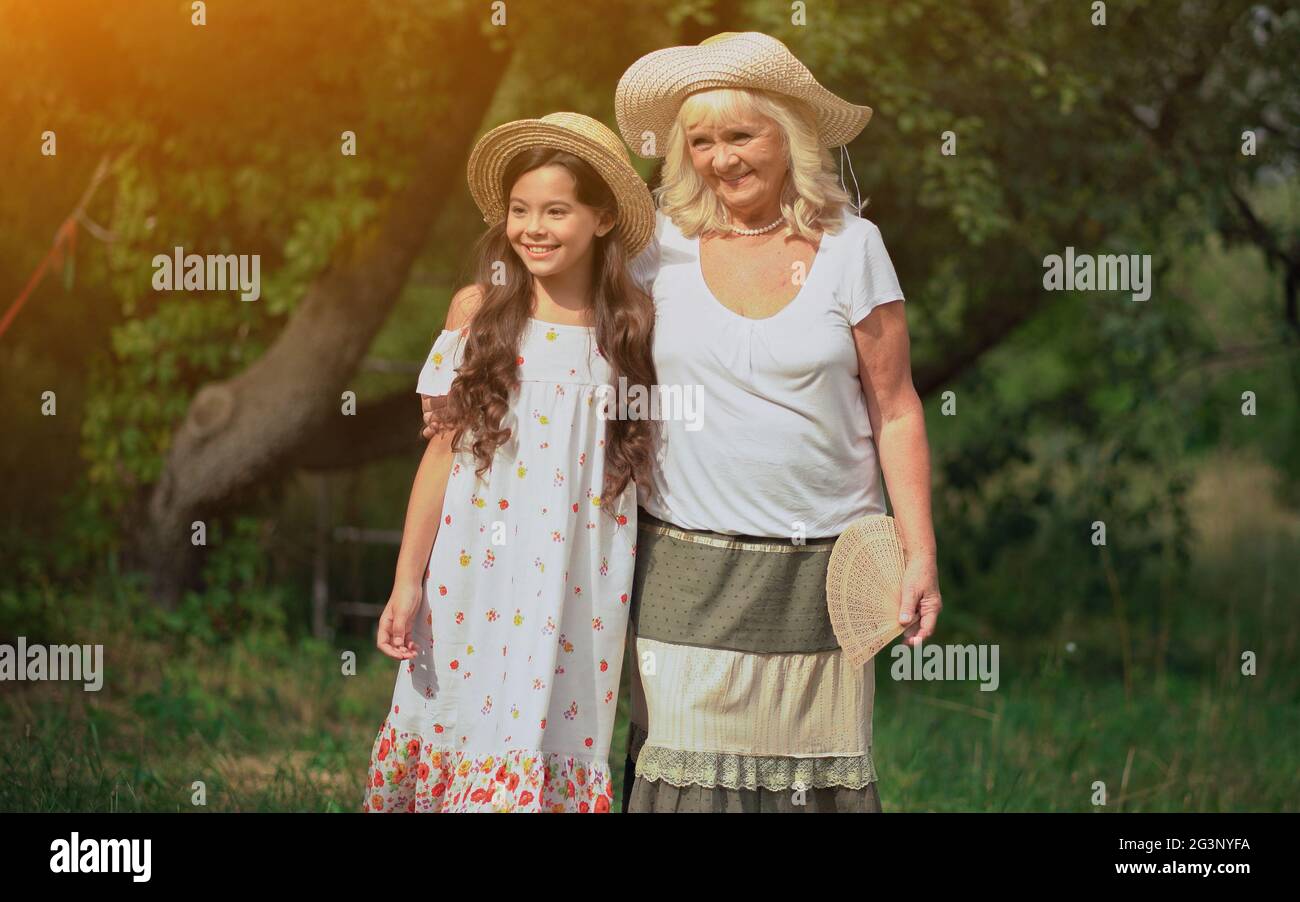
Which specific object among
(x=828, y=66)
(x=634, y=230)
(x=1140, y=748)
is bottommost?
(x=1140, y=748)

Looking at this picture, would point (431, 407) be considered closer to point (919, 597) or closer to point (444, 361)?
point (444, 361)

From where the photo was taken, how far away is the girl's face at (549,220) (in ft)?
10.6

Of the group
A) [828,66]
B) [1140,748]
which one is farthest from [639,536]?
[1140,748]

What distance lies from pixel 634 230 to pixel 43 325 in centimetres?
597

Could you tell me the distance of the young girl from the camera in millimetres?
3234

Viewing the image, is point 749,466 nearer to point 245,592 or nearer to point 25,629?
point 25,629

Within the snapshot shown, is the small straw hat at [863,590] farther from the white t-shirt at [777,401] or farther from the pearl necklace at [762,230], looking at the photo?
the pearl necklace at [762,230]

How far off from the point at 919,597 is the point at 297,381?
14.0ft

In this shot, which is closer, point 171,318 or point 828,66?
point 828,66

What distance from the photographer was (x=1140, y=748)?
19.3 feet

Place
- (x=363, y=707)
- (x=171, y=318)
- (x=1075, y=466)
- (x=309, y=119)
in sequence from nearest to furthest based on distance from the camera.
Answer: (x=363, y=707) → (x=309, y=119) → (x=171, y=318) → (x=1075, y=466)

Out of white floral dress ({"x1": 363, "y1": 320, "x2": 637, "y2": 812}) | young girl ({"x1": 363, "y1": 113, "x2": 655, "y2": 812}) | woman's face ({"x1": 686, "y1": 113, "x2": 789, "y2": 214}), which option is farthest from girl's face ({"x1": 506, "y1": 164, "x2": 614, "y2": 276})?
woman's face ({"x1": 686, "y1": 113, "x2": 789, "y2": 214})

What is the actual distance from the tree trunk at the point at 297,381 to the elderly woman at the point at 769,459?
3.72 m

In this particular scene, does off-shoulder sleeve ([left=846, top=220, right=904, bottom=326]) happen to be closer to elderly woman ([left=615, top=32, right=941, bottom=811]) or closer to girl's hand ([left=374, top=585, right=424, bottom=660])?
elderly woman ([left=615, top=32, right=941, bottom=811])
